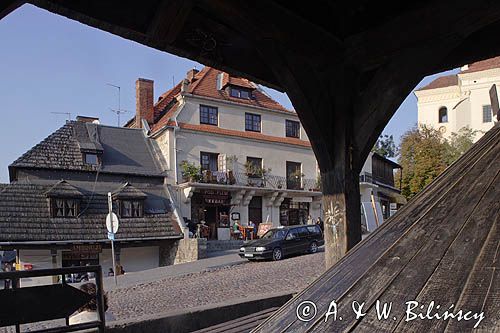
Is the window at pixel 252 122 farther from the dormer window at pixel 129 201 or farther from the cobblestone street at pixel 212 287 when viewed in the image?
the cobblestone street at pixel 212 287

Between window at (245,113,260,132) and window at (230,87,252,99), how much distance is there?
4.58 ft

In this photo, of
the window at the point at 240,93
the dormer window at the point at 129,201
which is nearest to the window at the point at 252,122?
the window at the point at 240,93

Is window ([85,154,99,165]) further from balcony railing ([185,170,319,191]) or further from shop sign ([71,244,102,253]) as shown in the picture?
balcony railing ([185,170,319,191])

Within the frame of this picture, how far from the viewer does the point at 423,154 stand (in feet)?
114

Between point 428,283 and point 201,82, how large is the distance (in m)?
29.9

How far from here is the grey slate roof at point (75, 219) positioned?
66.6 ft

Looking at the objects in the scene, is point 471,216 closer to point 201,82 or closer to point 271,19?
point 271,19

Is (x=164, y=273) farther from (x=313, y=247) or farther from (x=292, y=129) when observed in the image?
(x=292, y=129)

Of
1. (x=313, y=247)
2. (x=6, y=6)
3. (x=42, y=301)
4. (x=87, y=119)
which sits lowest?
(x=313, y=247)

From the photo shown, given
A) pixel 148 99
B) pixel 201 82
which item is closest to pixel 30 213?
pixel 148 99

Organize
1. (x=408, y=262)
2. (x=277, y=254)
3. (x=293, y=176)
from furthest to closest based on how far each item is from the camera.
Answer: (x=293, y=176) < (x=277, y=254) < (x=408, y=262)

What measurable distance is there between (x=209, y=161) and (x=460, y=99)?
32.9 m

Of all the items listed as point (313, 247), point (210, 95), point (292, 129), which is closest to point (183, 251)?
point (313, 247)

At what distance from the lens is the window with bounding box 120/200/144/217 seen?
23.5 meters
